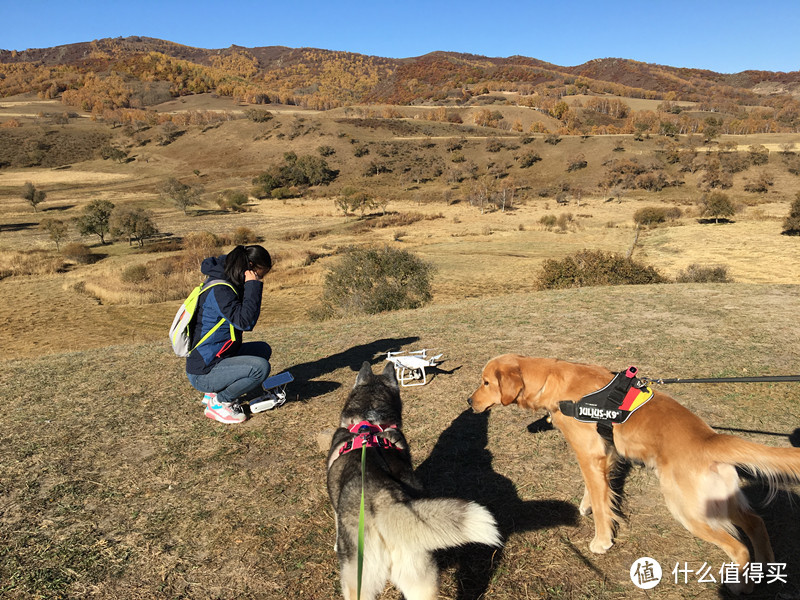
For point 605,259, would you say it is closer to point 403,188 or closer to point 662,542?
point 662,542

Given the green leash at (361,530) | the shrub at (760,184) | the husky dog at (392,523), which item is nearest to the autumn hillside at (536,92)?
the shrub at (760,184)

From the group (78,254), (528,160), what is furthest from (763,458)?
(528,160)

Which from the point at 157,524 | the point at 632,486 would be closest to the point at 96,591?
the point at 157,524

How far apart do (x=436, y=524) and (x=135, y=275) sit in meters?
26.2

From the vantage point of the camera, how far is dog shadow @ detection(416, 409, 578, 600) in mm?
3404

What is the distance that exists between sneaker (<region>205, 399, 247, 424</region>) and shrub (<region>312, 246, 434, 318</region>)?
859 cm

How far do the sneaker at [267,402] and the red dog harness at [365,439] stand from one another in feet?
8.68

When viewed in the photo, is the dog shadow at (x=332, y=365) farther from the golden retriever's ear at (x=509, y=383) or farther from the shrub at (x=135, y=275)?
the shrub at (x=135, y=275)

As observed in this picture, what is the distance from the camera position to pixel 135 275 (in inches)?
940

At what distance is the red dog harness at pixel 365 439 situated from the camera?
10.7ft

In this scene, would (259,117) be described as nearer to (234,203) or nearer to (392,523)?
(234,203)

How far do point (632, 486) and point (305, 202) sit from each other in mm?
62693

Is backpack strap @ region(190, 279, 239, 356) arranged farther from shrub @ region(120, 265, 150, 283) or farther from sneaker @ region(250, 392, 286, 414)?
shrub @ region(120, 265, 150, 283)

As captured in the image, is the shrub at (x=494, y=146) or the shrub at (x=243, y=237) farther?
the shrub at (x=494, y=146)
